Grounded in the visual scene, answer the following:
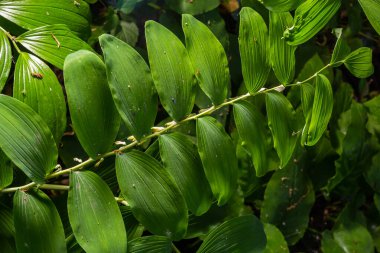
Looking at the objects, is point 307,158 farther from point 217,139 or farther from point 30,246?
point 30,246

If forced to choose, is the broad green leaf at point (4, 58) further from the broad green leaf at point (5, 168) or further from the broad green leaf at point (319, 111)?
the broad green leaf at point (319, 111)

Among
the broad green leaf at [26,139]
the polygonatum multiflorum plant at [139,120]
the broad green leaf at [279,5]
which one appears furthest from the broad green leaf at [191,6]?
the broad green leaf at [26,139]

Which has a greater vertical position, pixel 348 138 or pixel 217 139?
pixel 217 139

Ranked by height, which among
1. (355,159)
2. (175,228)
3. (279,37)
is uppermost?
(279,37)

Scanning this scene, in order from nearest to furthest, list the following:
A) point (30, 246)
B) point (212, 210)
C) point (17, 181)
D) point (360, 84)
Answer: point (30, 246), point (17, 181), point (212, 210), point (360, 84)

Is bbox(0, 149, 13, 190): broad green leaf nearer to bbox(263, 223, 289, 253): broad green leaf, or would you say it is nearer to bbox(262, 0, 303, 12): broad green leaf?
bbox(262, 0, 303, 12): broad green leaf

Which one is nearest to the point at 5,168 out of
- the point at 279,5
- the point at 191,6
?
the point at 279,5

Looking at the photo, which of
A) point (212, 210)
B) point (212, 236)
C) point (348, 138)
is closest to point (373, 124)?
point (348, 138)
